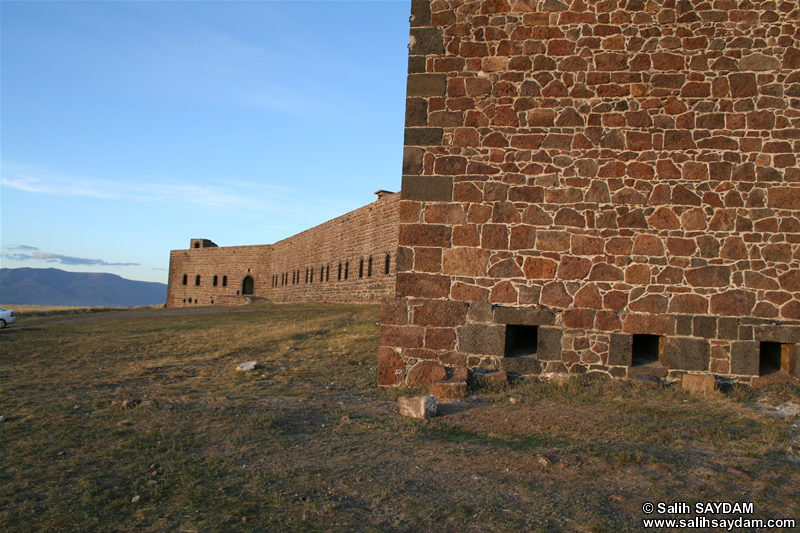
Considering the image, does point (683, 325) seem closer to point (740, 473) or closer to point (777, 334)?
point (777, 334)

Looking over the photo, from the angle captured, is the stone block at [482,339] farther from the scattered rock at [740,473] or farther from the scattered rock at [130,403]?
the scattered rock at [130,403]

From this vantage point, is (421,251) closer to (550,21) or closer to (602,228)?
(602,228)

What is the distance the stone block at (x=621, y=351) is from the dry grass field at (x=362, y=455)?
339 millimetres

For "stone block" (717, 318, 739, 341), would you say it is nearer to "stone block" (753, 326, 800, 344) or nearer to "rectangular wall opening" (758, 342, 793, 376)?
"stone block" (753, 326, 800, 344)

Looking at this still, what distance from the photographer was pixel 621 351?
8.08m

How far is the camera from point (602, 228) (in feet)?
26.7

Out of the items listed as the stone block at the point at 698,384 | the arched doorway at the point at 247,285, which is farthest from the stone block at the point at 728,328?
the arched doorway at the point at 247,285

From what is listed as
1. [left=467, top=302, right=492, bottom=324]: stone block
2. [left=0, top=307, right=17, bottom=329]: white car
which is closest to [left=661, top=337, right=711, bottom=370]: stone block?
[left=467, top=302, right=492, bottom=324]: stone block

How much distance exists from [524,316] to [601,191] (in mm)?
1948

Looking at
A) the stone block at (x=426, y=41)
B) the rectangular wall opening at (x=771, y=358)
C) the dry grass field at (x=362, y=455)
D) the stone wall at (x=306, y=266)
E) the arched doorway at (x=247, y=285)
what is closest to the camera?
the dry grass field at (x=362, y=455)

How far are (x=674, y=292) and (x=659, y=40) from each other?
3378mm

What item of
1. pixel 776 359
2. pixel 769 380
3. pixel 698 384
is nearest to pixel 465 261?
pixel 698 384

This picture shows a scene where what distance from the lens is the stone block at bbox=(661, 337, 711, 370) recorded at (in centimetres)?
798

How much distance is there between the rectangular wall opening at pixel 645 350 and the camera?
8372 millimetres
